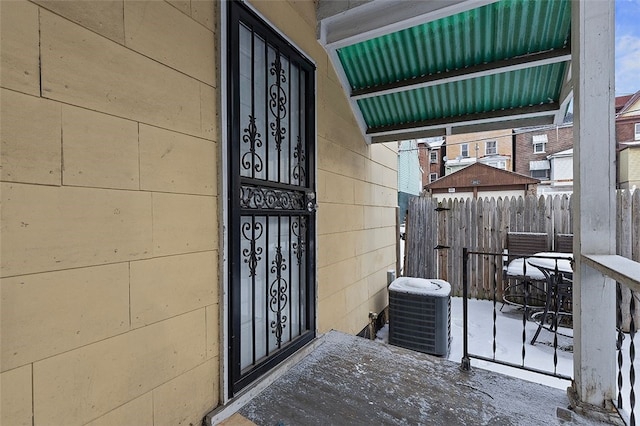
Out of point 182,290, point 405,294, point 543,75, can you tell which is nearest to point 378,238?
point 405,294

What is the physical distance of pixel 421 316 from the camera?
133 inches

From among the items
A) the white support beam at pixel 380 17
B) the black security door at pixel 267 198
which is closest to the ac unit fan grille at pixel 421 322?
the black security door at pixel 267 198

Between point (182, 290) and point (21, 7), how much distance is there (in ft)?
3.80

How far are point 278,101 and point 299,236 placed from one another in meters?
1.03

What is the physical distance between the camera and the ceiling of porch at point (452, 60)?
7.38 ft

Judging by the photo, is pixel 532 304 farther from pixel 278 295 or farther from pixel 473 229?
pixel 278 295

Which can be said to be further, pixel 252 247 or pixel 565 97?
pixel 565 97

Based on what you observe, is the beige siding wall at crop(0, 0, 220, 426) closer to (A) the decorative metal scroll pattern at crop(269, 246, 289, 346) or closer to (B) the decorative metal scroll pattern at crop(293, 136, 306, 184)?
(A) the decorative metal scroll pattern at crop(269, 246, 289, 346)

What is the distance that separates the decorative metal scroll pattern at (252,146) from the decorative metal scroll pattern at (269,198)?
138 millimetres

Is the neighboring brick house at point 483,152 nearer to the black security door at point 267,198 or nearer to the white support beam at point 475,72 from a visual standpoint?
the white support beam at point 475,72

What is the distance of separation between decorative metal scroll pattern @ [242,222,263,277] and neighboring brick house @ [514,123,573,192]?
1992cm

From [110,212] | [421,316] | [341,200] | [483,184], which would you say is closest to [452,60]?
[341,200]

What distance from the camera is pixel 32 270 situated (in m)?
0.93

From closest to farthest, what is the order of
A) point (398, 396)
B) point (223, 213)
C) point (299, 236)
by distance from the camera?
point (223, 213) → point (398, 396) → point (299, 236)
